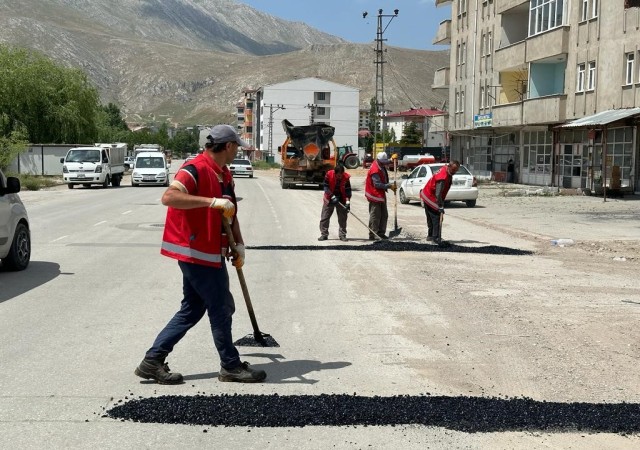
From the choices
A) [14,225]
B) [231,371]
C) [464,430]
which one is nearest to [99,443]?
[231,371]

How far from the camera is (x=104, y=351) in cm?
691

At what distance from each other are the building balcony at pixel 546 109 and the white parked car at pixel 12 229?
29.9 meters

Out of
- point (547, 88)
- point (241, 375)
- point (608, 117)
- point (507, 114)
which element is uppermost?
point (547, 88)

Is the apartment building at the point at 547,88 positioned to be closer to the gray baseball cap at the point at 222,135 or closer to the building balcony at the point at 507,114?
the building balcony at the point at 507,114

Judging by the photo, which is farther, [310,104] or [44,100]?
[310,104]

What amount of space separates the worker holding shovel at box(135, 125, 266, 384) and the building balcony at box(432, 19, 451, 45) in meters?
53.4

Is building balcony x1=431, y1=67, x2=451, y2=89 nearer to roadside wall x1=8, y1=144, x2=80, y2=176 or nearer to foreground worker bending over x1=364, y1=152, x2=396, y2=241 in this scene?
roadside wall x1=8, y1=144, x2=80, y2=176

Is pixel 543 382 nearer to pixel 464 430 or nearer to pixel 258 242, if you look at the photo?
pixel 464 430

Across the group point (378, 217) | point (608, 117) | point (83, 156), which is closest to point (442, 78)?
point (83, 156)

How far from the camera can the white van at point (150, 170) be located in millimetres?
43406

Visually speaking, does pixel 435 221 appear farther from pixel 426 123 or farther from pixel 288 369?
pixel 426 123

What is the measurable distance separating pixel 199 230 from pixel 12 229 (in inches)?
249

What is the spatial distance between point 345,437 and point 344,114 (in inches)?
5172

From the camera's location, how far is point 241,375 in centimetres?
596
